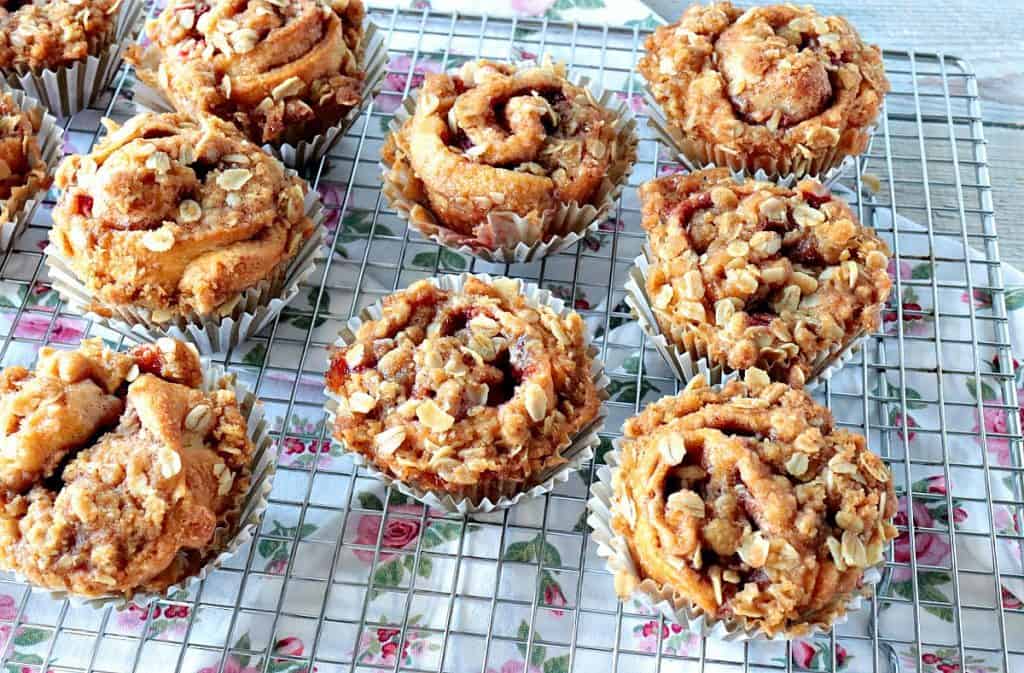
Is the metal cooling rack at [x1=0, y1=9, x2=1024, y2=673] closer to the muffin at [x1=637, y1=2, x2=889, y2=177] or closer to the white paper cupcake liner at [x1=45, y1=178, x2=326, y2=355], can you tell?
the white paper cupcake liner at [x1=45, y1=178, x2=326, y2=355]

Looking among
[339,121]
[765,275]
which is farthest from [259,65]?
[765,275]

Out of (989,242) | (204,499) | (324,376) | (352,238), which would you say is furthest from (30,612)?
(989,242)

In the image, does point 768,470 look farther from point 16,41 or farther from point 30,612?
point 16,41

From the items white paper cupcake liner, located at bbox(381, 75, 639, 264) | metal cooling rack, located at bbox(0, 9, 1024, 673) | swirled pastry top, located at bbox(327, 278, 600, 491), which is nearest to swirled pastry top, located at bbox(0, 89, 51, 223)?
metal cooling rack, located at bbox(0, 9, 1024, 673)

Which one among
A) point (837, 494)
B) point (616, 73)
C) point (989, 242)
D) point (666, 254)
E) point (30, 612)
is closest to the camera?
point (837, 494)

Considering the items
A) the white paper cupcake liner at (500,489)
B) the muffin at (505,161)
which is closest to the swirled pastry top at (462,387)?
the white paper cupcake liner at (500,489)

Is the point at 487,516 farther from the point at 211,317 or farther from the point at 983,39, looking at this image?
the point at 983,39
